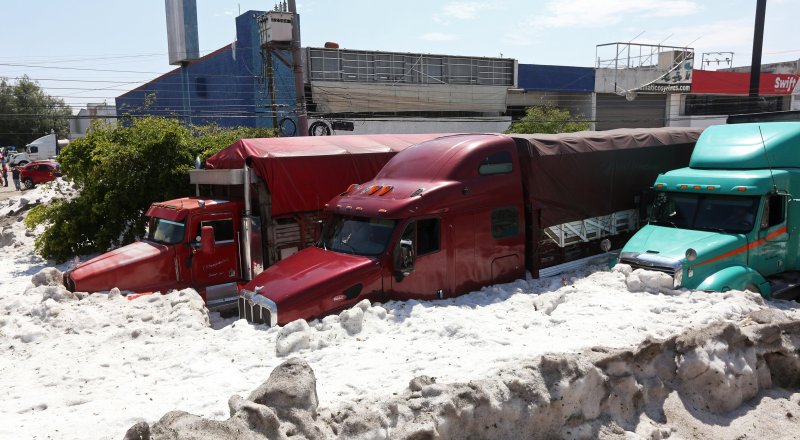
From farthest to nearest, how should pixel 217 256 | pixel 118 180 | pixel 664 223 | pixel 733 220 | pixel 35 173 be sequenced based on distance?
pixel 35 173 → pixel 118 180 → pixel 217 256 → pixel 664 223 → pixel 733 220

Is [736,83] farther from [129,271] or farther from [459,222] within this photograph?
[129,271]

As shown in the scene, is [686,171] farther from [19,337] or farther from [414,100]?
[414,100]

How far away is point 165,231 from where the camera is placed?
424 inches

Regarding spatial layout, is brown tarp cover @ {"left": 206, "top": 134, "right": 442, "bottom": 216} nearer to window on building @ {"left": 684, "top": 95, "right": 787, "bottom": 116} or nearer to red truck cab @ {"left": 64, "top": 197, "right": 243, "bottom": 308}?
red truck cab @ {"left": 64, "top": 197, "right": 243, "bottom": 308}

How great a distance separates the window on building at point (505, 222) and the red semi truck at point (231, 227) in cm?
356

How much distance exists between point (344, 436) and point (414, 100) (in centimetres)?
2794

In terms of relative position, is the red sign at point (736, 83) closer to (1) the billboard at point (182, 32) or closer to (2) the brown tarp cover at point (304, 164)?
(1) the billboard at point (182, 32)

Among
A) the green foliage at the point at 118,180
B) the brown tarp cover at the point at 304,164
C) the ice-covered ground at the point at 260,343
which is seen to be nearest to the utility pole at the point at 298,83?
the green foliage at the point at 118,180

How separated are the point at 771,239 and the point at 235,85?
2772 centimetres

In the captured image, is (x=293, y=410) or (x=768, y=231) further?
(x=768, y=231)

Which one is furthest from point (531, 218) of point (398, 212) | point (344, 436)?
point (344, 436)

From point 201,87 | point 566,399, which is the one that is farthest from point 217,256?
point 201,87

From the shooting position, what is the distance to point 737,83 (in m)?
39.2

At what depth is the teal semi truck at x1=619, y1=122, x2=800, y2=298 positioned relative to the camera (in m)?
9.31
